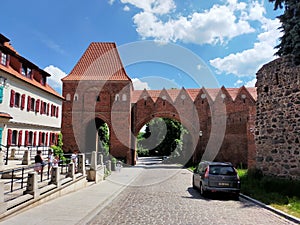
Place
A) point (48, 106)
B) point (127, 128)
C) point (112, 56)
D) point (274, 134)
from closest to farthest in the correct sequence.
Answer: point (274, 134)
point (48, 106)
point (127, 128)
point (112, 56)

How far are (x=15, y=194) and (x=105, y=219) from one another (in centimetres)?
347

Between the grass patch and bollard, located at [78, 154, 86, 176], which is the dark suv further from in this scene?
bollard, located at [78, 154, 86, 176]

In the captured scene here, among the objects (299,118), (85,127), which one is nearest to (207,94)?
(85,127)

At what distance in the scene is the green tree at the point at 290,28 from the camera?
14145mm

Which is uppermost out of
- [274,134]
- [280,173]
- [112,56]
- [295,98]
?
[112,56]

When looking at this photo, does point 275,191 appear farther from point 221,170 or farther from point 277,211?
point 277,211

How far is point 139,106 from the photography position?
3866 centimetres

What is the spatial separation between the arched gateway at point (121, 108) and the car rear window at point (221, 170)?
1937cm

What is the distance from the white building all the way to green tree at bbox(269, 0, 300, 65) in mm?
16340

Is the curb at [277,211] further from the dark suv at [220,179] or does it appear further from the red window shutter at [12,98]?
the red window shutter at [12,98]

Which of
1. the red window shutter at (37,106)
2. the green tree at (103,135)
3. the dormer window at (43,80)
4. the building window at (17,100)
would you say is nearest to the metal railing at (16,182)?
the building window at (17,100)

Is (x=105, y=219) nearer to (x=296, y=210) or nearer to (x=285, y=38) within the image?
(x=296, y=210)

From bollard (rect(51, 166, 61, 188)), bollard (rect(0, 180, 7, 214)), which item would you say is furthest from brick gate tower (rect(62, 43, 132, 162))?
bollard (rect(0, 180, 7, 214))

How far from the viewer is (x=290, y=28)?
49.6 feet
